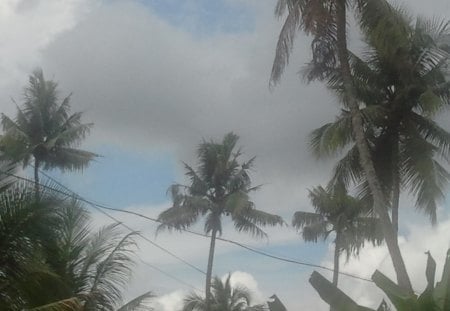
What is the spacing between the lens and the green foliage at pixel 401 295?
6133 millimetres

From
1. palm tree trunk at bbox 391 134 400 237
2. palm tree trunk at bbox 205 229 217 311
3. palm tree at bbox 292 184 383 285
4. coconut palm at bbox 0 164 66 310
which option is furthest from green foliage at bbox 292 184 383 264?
coconut palm at bbox 0 164 66 310

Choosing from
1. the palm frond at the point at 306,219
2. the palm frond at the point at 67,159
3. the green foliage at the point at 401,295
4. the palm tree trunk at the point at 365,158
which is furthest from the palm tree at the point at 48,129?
the green foliage at the point at 401,295

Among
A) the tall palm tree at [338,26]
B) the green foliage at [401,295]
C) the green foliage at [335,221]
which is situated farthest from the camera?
the green foliage at [335,221]

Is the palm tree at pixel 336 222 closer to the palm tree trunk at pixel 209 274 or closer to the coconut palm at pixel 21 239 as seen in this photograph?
the palm tree trunk at pixel 209 274

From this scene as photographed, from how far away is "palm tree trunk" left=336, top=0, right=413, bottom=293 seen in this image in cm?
1539

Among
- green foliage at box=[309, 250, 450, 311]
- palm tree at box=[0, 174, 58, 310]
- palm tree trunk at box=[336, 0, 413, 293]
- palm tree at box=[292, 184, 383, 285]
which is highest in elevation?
palm tree at box=[292, 184, 383, 285]

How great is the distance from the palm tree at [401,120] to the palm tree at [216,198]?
11251 mm

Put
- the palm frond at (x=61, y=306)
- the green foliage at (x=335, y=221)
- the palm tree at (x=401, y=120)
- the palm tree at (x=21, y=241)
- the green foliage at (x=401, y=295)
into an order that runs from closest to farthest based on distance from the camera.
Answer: the green foliage at (x=401, y=295) < the palm frond at (x=61, y=306) < the palm tree at (x=21, y=241) < the palm tree at (x=401, y=120) < the green foliage at (x=335, y=221)

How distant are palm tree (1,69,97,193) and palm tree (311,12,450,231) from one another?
45.1ft

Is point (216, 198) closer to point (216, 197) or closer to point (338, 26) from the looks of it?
point (216, 197)

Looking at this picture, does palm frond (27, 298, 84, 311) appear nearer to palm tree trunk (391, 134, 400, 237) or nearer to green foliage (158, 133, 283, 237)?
palm tree trunk (391, 134, 400, 237)

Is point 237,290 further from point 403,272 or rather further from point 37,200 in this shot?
point 37,200

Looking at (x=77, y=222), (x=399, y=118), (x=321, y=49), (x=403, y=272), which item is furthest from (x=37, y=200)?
(x=399, y=118)

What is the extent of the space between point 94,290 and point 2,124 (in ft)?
60.1
